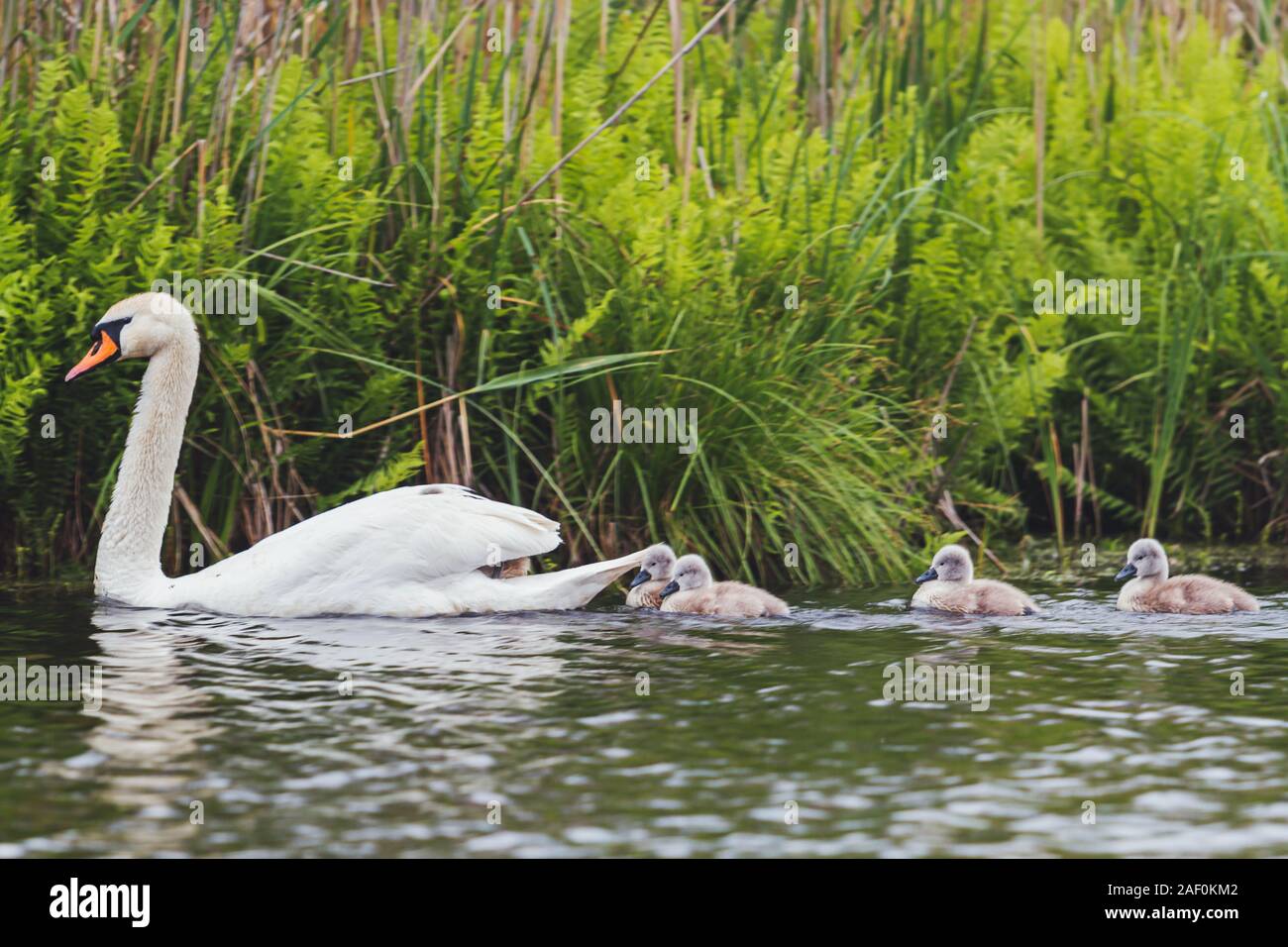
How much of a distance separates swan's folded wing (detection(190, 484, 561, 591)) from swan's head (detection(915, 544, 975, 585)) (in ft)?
5.91

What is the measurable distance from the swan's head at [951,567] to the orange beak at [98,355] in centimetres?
395

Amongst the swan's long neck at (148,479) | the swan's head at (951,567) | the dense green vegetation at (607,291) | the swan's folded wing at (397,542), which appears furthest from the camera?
the dense green vegetation at (607,291)

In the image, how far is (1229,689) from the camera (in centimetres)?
755

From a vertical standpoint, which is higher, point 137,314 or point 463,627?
point 137,314

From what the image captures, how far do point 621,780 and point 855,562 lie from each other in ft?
13.8

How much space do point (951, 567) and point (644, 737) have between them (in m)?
2.98

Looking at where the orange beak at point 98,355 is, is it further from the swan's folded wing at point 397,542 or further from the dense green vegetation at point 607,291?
the swan's folded wing at point 397,542

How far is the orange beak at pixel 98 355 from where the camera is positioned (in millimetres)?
9367

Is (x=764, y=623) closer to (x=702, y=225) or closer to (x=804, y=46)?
(x=702, y=225)

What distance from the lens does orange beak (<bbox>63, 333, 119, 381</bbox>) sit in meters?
9.37

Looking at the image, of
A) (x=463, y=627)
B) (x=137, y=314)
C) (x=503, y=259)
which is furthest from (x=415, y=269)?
(x=463, y=627)

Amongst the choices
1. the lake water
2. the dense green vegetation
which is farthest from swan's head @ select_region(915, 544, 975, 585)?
the dense green vegetation
